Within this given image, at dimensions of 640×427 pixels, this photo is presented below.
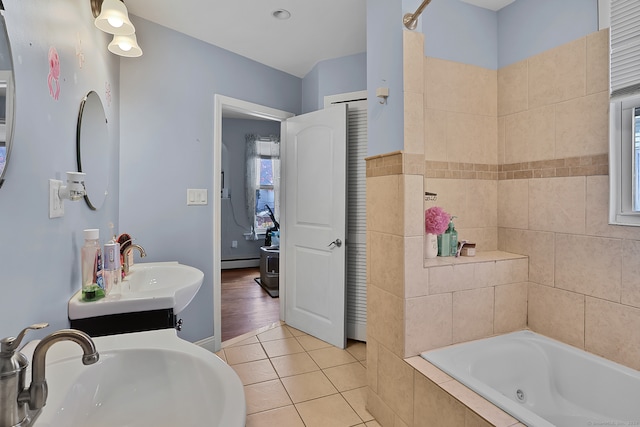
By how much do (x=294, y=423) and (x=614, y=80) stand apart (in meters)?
2.33

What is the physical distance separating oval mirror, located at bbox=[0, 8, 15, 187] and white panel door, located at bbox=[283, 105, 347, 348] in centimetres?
202

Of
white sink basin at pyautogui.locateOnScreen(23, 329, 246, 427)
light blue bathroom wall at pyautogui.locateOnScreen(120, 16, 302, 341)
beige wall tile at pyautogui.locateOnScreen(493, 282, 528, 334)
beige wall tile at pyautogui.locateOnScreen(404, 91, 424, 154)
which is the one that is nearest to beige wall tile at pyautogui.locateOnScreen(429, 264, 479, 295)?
beige wall tile at pyautogui.locateOnScreen(493, 282, 528, 334)

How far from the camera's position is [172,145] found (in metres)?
2.38

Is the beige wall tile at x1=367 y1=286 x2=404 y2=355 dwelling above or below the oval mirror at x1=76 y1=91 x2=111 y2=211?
below

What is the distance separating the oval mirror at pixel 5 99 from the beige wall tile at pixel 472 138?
192 cm

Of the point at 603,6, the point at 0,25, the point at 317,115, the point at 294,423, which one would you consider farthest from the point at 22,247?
the point at 603,6

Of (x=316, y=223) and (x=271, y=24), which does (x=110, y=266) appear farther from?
(x=271, y=24)

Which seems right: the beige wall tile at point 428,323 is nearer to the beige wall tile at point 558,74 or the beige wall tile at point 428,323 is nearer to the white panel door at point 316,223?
the white panel door at point 316,223

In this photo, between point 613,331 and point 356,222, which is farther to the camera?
point 356,222

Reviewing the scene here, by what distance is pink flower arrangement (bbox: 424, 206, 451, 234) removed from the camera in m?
1.73

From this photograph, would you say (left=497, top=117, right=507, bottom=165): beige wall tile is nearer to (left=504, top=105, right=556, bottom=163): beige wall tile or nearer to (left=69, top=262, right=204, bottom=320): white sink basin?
(left=504, top=105, right=556, bottom=163): beige wall tile

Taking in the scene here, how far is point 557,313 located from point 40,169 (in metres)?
2.43

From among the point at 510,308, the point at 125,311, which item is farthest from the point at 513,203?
the point at 125,311

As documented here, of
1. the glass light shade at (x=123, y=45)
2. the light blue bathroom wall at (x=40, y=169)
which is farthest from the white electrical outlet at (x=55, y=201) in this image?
the glass light shade at (x=123, y=45)
